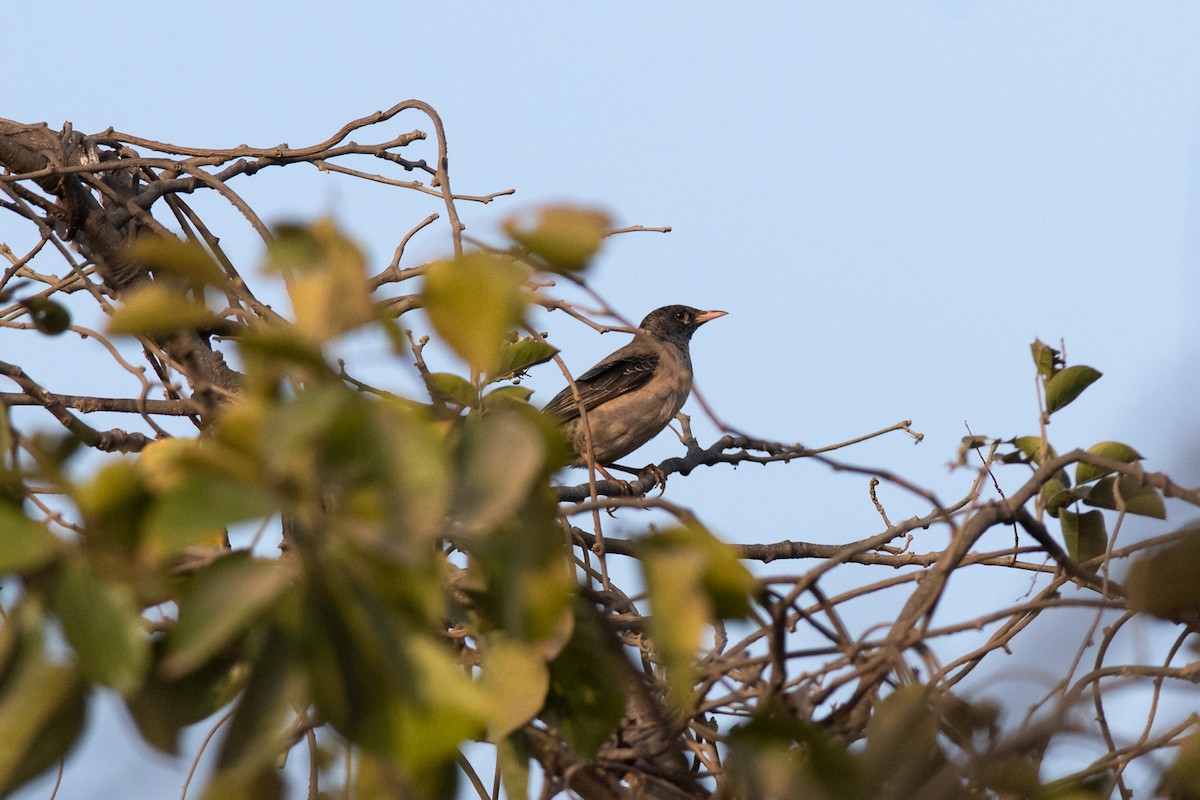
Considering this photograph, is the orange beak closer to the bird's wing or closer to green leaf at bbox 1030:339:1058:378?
the bird's wing

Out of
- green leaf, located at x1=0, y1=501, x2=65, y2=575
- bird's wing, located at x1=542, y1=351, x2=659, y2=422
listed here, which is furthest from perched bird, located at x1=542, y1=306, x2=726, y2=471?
green leaf, located at x1=0, y1=501, x2=65, y2=575

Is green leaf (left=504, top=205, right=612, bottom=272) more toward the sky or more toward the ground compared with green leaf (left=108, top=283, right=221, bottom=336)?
more toward the sky

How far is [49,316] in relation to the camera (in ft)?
7.93

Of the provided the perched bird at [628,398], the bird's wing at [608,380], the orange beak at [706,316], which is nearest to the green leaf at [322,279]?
the perched bird at [628,398]

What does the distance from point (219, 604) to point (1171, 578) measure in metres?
1.34

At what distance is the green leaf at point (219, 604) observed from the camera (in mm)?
1063

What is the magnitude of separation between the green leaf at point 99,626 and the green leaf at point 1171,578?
1.38 metres

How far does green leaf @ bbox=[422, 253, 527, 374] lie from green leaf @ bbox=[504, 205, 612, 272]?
0.15m

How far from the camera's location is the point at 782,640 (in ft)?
5.49

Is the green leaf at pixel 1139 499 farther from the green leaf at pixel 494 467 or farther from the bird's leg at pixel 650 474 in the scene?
the bird's leg at pixel 650 474

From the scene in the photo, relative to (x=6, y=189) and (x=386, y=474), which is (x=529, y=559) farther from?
(x=6, y=189)

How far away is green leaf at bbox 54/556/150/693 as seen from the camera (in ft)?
3.79

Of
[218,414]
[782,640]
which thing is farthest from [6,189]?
[782,640]

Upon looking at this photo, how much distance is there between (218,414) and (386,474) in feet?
1.34
